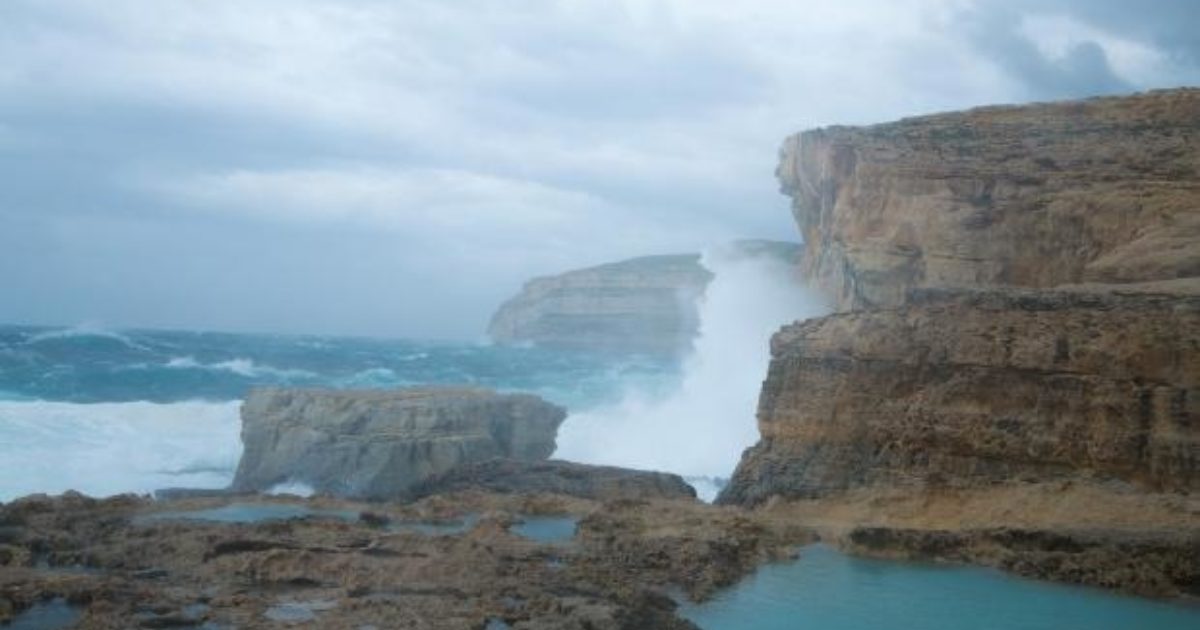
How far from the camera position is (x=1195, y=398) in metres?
13.9

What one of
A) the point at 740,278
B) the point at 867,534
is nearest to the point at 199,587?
the point at 867,534

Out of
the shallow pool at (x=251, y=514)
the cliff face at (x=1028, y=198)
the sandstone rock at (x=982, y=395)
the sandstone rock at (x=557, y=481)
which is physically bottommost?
the shallow pool at (x=251, y=514)

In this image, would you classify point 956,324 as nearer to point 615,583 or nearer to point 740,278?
point 615,583

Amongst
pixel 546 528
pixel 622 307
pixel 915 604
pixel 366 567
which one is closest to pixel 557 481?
pixel 546 528

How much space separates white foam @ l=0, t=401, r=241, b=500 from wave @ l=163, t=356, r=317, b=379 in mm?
15302

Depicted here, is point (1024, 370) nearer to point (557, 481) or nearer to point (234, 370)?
point (557, 481)

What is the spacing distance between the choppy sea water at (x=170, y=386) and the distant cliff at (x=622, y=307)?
2230 millimetres

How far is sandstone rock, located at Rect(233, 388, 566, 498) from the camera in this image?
73.6ft

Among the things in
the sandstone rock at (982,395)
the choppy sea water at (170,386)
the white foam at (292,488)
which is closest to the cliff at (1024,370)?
the sandstone rock at (982,395)

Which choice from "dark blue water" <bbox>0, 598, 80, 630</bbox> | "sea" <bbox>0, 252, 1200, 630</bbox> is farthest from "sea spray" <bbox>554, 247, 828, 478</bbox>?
"dark blue water" <bbox>0, 598, 80, 630</bbox>

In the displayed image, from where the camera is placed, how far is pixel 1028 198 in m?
19.9

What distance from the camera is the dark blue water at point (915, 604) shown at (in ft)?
35.6

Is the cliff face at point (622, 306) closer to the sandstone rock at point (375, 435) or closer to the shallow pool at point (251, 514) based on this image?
the sandstone rock at point (375, 435)

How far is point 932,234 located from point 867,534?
26.5 ft
